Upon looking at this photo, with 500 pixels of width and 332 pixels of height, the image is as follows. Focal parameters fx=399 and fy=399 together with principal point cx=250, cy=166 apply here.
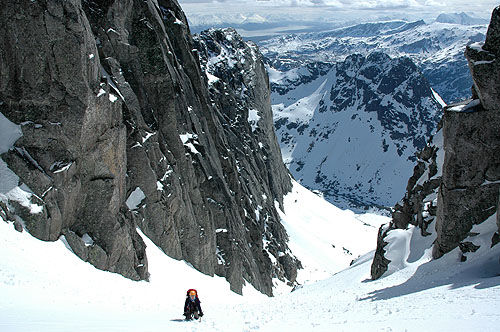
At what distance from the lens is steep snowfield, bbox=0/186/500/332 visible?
13.7 metres

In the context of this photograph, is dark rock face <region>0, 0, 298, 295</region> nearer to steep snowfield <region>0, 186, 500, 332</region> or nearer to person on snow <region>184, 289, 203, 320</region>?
steep snowfield <region>0, 186, 500, 332</region>

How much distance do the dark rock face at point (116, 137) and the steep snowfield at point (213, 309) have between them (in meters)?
2.26

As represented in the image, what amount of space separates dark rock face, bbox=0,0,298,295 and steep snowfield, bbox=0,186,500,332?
226 centimetres

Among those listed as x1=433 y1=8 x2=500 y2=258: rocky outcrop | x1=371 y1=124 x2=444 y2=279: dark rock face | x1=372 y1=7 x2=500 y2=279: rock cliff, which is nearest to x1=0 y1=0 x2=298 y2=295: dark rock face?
x1=371 y1=124 x2=444 y2=279: dark rock face

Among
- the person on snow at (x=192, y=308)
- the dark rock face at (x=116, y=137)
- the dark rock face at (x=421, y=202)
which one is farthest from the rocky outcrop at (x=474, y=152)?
the dark rock face at (x=116, y=137)

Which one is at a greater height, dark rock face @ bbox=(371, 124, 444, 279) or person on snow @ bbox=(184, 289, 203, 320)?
person on snow @ bbox=(184, 289, 203, 320)

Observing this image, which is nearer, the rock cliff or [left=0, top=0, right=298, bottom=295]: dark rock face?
[left=0, top=0, right=298, bottom=295]: dark rock face

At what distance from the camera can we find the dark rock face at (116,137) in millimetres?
23938

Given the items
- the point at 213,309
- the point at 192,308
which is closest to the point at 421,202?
the point at 213,309

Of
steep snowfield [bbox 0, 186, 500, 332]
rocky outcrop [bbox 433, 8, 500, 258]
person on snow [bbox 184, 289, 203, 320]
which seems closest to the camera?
steep snowfield [bbox 0, 186, 500, 332]

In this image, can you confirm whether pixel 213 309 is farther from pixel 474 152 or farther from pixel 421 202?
pixel 421 202

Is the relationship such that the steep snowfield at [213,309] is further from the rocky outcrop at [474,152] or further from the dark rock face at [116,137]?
the dark rock face at [116,137]

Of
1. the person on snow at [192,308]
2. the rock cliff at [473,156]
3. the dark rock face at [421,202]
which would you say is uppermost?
the rock cliff at [473,156]

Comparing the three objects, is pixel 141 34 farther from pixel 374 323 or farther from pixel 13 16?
pixel 374 323
